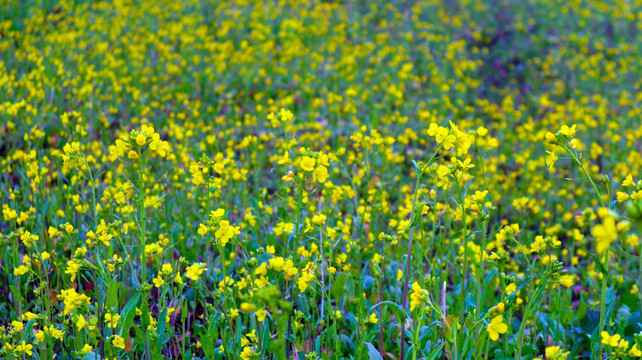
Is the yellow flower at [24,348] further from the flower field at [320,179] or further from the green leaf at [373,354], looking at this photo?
the green leaf at [373,354]

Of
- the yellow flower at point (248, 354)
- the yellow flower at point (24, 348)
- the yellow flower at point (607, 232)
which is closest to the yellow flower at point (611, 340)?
the yellow flower at point (607, 232)

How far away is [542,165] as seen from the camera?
5.37m

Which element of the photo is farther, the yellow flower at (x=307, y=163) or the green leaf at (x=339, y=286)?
the green leaf at (x=339, y=286)

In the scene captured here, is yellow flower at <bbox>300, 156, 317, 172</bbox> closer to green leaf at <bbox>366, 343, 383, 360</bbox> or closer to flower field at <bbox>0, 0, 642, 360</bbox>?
flower field at <bbox>0, 0, 642, 360</bbox>

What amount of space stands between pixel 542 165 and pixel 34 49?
5.71 m

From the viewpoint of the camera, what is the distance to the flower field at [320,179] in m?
2.43

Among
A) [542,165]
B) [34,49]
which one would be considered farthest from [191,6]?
[542,165]

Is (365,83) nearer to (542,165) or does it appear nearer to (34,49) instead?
(542,165)

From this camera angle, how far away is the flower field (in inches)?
95.5

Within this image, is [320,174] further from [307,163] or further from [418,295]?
[418,295]

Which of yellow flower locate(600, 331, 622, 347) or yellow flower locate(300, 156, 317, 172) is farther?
yellow flower locate(300, 156, 317, 172)

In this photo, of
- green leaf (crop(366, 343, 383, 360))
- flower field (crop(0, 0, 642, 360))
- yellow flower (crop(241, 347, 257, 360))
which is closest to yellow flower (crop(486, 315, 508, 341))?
flower field (crop(0, 0, 642, 360))

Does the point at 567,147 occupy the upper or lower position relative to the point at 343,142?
upper

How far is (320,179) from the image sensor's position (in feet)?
7.83
